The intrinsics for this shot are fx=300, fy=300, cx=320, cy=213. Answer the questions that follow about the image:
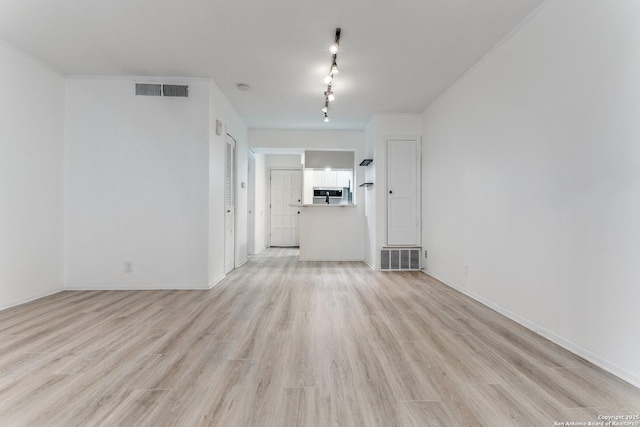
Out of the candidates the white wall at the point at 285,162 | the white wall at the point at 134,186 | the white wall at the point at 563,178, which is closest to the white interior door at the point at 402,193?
the white wall at the point at 563,178

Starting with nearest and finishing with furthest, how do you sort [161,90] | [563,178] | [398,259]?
[563,178], [161,90], [398,259]

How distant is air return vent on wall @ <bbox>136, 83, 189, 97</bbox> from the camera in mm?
3643

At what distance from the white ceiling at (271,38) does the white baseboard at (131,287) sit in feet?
8.40

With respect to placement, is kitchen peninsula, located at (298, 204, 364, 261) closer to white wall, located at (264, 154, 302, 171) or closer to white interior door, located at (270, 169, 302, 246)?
white interior door, located at (270, 169, 302, 246)

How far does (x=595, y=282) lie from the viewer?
188cm

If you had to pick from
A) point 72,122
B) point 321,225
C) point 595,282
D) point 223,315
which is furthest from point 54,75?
point 595,282

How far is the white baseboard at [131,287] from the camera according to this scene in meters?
3.69

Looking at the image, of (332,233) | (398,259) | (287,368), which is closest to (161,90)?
(287,368)

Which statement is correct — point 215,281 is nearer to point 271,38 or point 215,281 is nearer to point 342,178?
point 271,38

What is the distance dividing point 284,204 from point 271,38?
5851 millimetres

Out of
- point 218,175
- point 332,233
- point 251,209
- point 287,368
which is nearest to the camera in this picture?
point 287,368

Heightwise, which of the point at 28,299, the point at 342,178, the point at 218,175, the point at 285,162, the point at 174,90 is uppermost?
the point at 174,90

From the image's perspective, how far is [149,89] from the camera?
3.65m

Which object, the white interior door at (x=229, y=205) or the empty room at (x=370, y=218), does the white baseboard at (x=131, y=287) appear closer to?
the empty room at (x=370, y=218)
